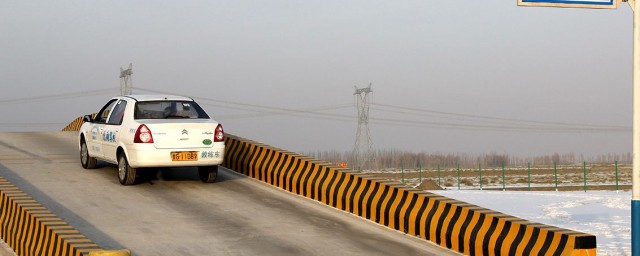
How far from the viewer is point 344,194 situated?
650 inches

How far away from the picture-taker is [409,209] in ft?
48.3

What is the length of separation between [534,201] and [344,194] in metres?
22.4

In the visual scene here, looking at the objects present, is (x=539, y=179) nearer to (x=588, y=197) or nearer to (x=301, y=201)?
(x=588, y=197)

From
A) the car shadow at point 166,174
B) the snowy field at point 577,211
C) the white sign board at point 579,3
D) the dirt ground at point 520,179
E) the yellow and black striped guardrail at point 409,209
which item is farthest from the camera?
the dirt ground at point 520,179

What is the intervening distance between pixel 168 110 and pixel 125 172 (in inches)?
56.7

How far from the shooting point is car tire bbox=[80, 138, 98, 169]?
66.3 feet

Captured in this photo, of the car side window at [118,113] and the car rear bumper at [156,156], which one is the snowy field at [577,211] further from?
the car side window at [118,113]

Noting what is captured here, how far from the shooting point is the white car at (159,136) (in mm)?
17078

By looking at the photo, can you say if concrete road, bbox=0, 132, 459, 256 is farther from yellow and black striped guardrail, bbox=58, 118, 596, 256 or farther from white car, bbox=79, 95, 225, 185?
white car, bbox=79, 95, 225, 185

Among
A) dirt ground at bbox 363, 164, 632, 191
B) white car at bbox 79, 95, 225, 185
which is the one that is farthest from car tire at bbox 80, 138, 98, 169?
dirt ground at bbox 363, 164, 632, 191

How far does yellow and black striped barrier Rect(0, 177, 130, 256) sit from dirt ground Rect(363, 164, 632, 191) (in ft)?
137

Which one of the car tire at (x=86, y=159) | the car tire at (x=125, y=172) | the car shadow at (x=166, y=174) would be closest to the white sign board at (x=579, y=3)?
the car tire at (x=125, y=172)

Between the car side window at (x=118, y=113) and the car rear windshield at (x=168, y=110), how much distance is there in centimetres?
47

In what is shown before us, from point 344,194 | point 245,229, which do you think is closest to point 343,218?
point 344,194
